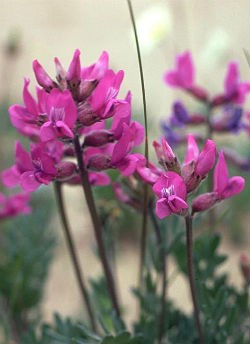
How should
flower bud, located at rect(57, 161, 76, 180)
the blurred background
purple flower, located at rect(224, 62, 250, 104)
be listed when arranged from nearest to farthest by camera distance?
1. flower bud, located at rect(57, 161, 76, 180)
2. purple flower, located at rect(224, 62, 250, 104)
3. the blurred background

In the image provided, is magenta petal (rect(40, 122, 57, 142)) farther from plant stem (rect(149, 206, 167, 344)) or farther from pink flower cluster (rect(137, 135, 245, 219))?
plant stem (rect(149, 206, 167, 344))

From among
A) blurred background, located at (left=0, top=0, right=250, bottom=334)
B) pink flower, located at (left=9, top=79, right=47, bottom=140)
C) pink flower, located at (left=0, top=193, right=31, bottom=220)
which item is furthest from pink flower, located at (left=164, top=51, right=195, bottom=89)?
blurred background, located at (left=0, top=0, right=250, bottom=334)

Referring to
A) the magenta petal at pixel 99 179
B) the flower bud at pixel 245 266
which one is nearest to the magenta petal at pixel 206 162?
the magenta petal at pixel 99 179

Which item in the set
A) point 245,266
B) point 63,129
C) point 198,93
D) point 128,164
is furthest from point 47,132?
point 198,93

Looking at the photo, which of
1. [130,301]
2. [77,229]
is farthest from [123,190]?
[77,229]

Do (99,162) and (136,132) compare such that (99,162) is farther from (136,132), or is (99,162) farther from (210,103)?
(210,103)

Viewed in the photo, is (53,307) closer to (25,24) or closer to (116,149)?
(116,149)
